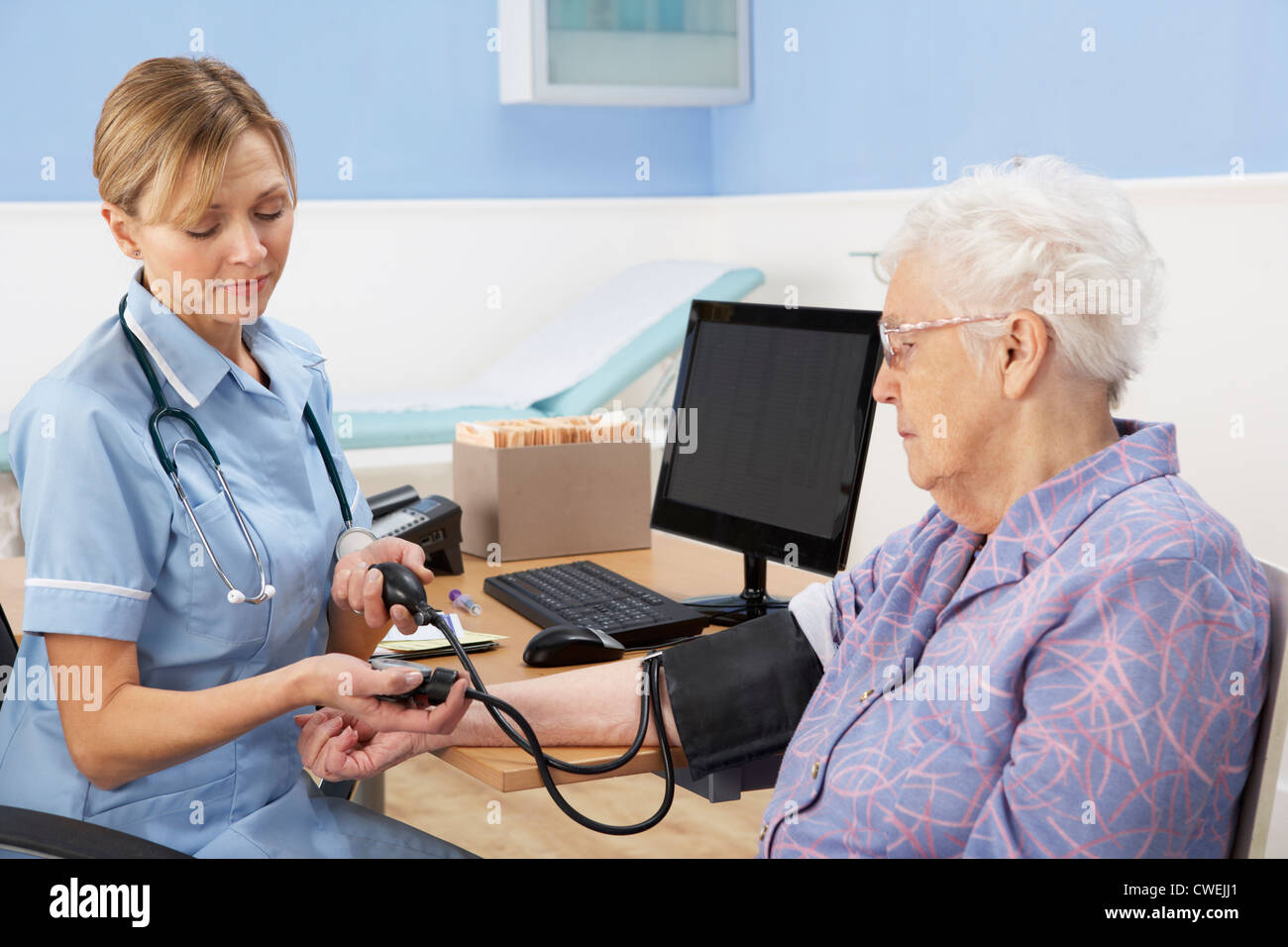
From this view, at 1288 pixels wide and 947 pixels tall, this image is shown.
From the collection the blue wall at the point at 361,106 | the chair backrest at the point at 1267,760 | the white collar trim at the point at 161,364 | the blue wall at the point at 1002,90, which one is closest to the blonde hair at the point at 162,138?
the white collar trim at the point at 161,364

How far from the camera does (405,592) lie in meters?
1.37

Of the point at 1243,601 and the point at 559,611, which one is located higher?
the point at 1243,601

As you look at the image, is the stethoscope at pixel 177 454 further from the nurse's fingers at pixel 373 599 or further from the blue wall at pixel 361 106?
the blue wall at pixel 361 106

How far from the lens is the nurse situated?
1.23 m

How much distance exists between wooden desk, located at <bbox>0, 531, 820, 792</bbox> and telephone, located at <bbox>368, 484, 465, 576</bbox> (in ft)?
0.10

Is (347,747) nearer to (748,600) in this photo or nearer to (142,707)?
(142,707)

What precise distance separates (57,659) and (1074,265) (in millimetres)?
995

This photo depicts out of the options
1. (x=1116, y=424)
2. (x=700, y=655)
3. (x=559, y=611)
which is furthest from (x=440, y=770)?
(x=1116, y=424)

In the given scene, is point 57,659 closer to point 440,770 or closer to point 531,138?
point 440,770

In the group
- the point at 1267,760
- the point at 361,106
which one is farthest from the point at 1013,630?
the point at 361,106

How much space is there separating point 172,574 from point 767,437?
32.2 inches

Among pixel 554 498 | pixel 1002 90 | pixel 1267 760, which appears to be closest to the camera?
pixel 1267 760

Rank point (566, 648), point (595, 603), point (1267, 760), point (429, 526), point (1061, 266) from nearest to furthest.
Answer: point (1267, 760) < point (1061, 266) < point (566, 648) < point (595, 603) < point (429, 526)

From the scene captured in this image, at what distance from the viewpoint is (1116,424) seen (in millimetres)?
1248
